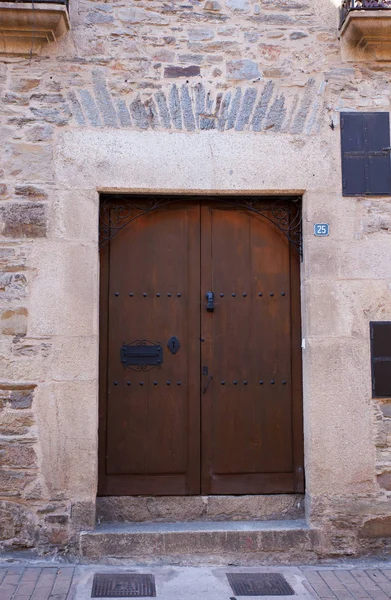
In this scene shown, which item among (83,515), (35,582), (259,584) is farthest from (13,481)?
(259,584)

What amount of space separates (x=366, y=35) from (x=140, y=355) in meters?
2.92

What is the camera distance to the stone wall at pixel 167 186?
430 centimetres

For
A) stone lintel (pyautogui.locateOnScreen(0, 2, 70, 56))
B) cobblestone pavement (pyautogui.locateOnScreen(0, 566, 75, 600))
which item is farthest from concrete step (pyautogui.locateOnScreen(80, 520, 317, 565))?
stone lintel (pyautogui.locateOnScreen(0, 2, 70, 56))

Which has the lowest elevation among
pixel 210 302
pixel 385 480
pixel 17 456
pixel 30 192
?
pixel 385 480

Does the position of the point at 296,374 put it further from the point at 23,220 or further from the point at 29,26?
the point at 29,26

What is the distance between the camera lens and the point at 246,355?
4664 millimetres

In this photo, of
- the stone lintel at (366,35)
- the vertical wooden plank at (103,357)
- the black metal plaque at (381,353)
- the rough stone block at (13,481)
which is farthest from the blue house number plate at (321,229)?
the rough stone block at (13,481)

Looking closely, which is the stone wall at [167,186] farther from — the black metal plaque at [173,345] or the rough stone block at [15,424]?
the black metal plaque at [173,345]

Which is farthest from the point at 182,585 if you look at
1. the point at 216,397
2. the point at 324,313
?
the point at 324,313

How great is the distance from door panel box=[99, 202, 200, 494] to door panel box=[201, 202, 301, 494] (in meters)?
0.11

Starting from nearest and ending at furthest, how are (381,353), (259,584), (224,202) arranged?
(259,584), (381,353), (224,202)

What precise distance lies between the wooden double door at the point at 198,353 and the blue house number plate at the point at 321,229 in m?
0.31

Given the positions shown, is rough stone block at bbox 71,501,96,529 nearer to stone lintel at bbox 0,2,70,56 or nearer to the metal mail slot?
the metal mail slot

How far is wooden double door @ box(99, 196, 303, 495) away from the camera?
457 cm
